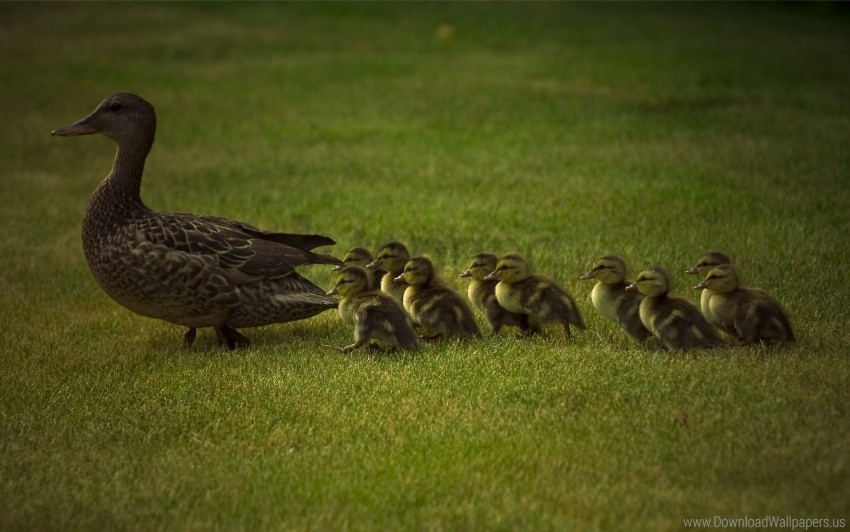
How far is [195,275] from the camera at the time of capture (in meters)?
7.00

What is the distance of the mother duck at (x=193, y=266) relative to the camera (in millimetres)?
7008

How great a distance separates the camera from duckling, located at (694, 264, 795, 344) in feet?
20.6

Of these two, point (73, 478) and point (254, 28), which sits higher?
point (254, 28)

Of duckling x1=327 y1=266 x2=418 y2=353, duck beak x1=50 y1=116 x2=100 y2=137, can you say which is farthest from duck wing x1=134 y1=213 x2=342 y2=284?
duck beak x1=50 y1=116 x2=100 y2=137

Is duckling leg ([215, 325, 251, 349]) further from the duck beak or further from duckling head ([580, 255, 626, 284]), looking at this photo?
duckling head ([580, 255, 626, 284])

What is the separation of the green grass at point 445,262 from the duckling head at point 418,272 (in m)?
0.59

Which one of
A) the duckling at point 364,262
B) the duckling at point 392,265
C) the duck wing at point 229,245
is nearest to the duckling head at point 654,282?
the duckling at point 392,265

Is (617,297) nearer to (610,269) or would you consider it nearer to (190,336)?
(610,269)

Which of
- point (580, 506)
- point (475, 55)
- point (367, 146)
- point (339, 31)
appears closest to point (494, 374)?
point (580, 506)

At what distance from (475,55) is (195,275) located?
1306 centimetres

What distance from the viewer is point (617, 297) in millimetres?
6750

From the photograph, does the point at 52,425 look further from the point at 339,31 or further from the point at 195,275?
the point at 339,31

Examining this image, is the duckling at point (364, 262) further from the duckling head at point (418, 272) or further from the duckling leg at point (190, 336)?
the duckling leg at point (190, 336)

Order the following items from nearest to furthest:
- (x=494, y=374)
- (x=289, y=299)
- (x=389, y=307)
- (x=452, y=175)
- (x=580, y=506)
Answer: (x=580, y=506) → (x=494, y=374) → (x=389, y=307) → (x=289, y=299) → (x=452, y=175)
